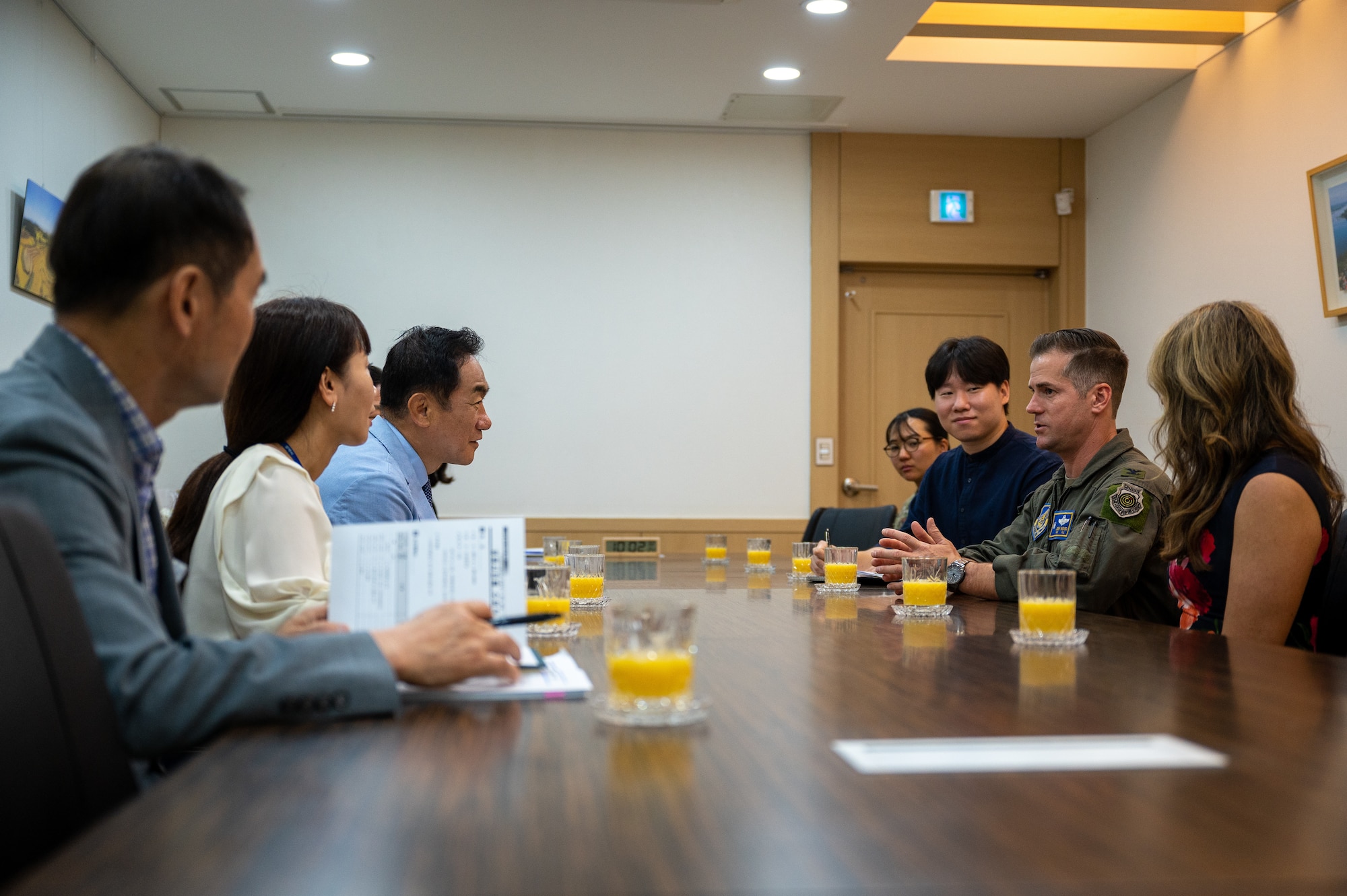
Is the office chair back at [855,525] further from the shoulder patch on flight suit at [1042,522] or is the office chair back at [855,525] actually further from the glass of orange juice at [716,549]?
the shoulder patch on flight suit at [1042,522]

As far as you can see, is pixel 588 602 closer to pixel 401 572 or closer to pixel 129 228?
pixel 401 572

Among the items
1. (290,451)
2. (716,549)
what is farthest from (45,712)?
(716,549)

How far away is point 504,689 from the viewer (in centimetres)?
120

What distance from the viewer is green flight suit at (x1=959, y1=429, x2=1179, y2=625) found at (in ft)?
7.45

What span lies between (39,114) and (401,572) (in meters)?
3.67

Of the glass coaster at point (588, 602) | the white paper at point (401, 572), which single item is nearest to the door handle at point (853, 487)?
the glass coaster at point (588, 602)

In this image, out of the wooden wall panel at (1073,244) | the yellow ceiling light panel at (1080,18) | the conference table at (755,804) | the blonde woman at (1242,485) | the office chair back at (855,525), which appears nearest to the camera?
the conference table at (755,804)

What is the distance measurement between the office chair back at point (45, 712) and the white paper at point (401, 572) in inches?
14.5

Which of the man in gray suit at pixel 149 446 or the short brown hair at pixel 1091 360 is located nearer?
the man in gray suit at pixel 149 446

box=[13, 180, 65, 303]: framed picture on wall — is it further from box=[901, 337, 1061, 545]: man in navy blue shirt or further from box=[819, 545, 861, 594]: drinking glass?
box=[901, 337, 1061, 545]: man in navy blue shirt

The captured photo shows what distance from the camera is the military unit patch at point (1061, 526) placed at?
8.10 ft

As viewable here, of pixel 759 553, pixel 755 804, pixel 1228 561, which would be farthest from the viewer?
pixel 759 553

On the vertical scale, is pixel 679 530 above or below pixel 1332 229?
below

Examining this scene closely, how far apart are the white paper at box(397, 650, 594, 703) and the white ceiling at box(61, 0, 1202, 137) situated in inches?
133
